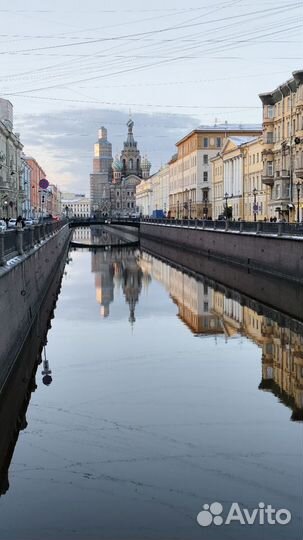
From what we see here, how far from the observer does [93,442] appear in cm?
1189

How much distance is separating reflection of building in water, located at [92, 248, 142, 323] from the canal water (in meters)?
5.97

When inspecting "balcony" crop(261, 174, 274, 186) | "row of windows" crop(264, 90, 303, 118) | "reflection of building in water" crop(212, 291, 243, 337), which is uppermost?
"row of windows" crop(264, 90, 303, 118)

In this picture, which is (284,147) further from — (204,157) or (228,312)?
(204,157)

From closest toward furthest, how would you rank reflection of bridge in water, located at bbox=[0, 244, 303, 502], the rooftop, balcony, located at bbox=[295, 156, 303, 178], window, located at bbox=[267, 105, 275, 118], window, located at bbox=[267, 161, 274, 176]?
reflection of bridge in water, located at bbox=[0, 244, 303, 502]
balcony, located at bbox=[295, 156, 303, 178]
window, located at bbox=[267, 105, 275, 118]
window, located at bbox=[267, 161, 274, 176]
the rooftop

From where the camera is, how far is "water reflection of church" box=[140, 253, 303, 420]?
15.8 metres

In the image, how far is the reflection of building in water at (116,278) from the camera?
31.8 meters

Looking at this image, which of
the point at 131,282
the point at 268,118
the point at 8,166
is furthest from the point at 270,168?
the point at 8,166

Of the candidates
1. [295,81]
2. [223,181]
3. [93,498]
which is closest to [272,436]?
[93,498]

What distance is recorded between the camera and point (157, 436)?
12164 mm

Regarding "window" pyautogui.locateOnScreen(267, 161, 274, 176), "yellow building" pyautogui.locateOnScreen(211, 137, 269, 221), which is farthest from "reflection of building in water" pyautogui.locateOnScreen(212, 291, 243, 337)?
"yellow building" pyautogui.locateOnScreen(211, 137, 269, 221)

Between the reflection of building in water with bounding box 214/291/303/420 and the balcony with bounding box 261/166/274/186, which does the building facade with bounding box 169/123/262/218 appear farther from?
the reflection of building in water with bounding box 214/291/303/420

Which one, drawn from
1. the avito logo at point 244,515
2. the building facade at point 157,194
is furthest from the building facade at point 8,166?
the avito logo at point 244,515

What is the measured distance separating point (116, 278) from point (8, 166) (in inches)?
2150

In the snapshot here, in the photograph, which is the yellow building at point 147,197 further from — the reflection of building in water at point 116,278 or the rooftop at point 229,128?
the reflection of building in water at point 116,278
